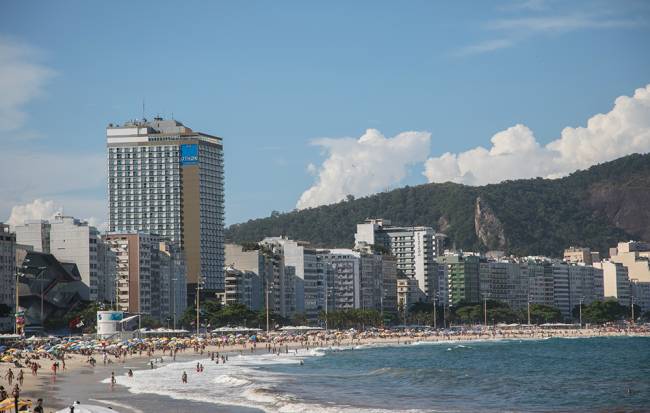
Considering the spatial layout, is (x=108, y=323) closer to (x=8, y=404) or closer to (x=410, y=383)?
(x=410, y=383)

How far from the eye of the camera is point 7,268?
164625mm

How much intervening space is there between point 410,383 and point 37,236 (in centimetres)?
11629

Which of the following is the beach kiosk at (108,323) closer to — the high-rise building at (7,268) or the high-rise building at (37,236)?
the high-rise building at (7,268)

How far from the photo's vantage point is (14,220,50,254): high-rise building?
192 metres

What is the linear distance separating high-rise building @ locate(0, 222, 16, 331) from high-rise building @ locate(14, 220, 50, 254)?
23946mm

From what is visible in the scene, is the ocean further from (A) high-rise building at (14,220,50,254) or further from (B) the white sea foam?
(A) high-rise building at (14,220,50,254)

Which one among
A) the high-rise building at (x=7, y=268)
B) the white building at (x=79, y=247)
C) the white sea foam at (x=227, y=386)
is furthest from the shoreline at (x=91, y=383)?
the white building at (x=79, y=247)

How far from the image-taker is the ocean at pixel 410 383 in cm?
7138

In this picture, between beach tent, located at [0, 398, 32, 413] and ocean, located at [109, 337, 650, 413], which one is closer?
beach tent, located at [0, 398, 32, 413]

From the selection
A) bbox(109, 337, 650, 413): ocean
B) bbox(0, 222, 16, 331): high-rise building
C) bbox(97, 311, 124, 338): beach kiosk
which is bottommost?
bbox(109, 337, 650, 413): ocean

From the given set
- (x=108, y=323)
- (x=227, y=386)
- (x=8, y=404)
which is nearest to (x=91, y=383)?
(x=227, y=386)

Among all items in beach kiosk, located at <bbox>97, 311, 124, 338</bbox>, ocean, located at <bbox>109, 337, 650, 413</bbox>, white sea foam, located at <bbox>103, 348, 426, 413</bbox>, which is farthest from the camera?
beach kiosk, located at <bbox>97, 311, 124, 338</bbox>

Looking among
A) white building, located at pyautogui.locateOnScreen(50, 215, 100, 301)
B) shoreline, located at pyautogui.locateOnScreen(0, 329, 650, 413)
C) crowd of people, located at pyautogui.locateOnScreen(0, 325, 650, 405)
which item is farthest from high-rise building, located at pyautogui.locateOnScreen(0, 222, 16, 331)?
shoreline, located at pyautogui.locateOnScreen(0, 329, 650, 413)

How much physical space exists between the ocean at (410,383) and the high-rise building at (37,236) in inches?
2658
